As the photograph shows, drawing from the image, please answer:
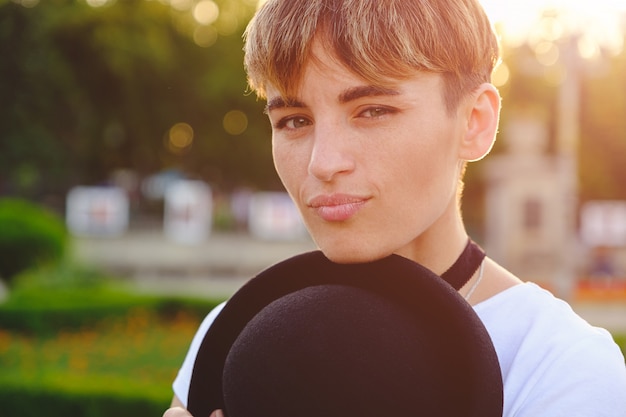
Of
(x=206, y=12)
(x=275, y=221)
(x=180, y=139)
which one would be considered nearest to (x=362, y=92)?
(x=275, y=221)

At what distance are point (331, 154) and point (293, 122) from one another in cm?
19

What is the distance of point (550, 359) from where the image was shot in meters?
1.73

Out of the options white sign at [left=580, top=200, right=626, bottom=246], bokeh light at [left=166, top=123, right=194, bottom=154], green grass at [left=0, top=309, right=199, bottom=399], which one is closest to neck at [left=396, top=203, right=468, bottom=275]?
green grass at [left=0, top=309, right=199, bottom=399]

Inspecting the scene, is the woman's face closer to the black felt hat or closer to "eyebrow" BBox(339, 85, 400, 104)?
"eyebrow" BBox(339, 85, 400, 104)

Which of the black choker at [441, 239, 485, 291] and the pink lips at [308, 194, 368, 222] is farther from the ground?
the pink lips at [308, 194, 368, 222]

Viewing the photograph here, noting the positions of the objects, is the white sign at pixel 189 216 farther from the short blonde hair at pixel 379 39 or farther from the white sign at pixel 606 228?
the short blonde hair at pixel 379 39

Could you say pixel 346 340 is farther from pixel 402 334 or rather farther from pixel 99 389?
pixel 99 389

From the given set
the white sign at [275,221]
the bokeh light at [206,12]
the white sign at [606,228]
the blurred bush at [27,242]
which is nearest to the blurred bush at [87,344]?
the blurred bush at [27,242]

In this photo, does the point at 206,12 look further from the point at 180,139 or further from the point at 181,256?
the point at 181,256

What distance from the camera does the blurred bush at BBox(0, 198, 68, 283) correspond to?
17.6 meters

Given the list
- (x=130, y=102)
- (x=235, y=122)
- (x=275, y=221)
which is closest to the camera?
(x=275, y=221)

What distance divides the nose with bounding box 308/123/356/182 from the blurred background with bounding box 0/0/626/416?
19.2 feet

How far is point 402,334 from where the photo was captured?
150 cm

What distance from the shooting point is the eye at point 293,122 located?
1809 mm
